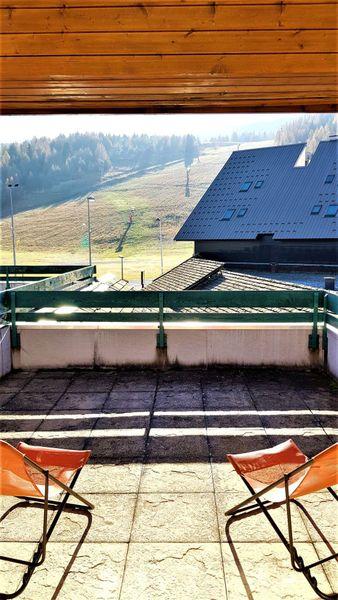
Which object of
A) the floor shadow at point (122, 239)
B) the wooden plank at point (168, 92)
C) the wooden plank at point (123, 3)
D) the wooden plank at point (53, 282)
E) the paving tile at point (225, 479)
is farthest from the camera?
the floor shadow at point (122, 239)

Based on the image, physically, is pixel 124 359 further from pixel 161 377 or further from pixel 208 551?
pixel 208 551

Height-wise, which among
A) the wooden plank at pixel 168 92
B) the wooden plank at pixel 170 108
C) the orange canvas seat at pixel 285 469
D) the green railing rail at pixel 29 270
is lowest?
the orange canvas seat at pixel 285 469

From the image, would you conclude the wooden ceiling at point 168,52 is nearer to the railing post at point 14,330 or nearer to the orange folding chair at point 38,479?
the orange folding chair at point 38,479

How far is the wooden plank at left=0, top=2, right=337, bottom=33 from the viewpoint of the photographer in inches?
125

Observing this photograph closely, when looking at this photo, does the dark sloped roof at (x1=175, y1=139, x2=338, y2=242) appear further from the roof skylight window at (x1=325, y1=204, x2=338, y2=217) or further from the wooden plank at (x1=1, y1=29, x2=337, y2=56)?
the wooden plank at (x1=1, y1=29, x2=337, y2=56)

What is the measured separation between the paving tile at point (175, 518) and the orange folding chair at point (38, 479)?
1.42 feet

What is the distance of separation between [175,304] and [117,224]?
14531cm

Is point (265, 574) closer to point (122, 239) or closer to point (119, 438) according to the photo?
point (119, 438)

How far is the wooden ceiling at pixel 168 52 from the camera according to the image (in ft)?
10.5

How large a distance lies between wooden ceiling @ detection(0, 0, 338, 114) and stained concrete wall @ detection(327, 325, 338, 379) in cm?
320

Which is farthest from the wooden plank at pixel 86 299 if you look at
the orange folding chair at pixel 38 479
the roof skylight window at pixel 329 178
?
the roof skylight window at pixel 329 178

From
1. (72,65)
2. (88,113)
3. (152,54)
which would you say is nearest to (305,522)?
(152,54)

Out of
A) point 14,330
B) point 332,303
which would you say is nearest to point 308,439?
point 332,303

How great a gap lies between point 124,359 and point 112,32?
4725 millimetres
